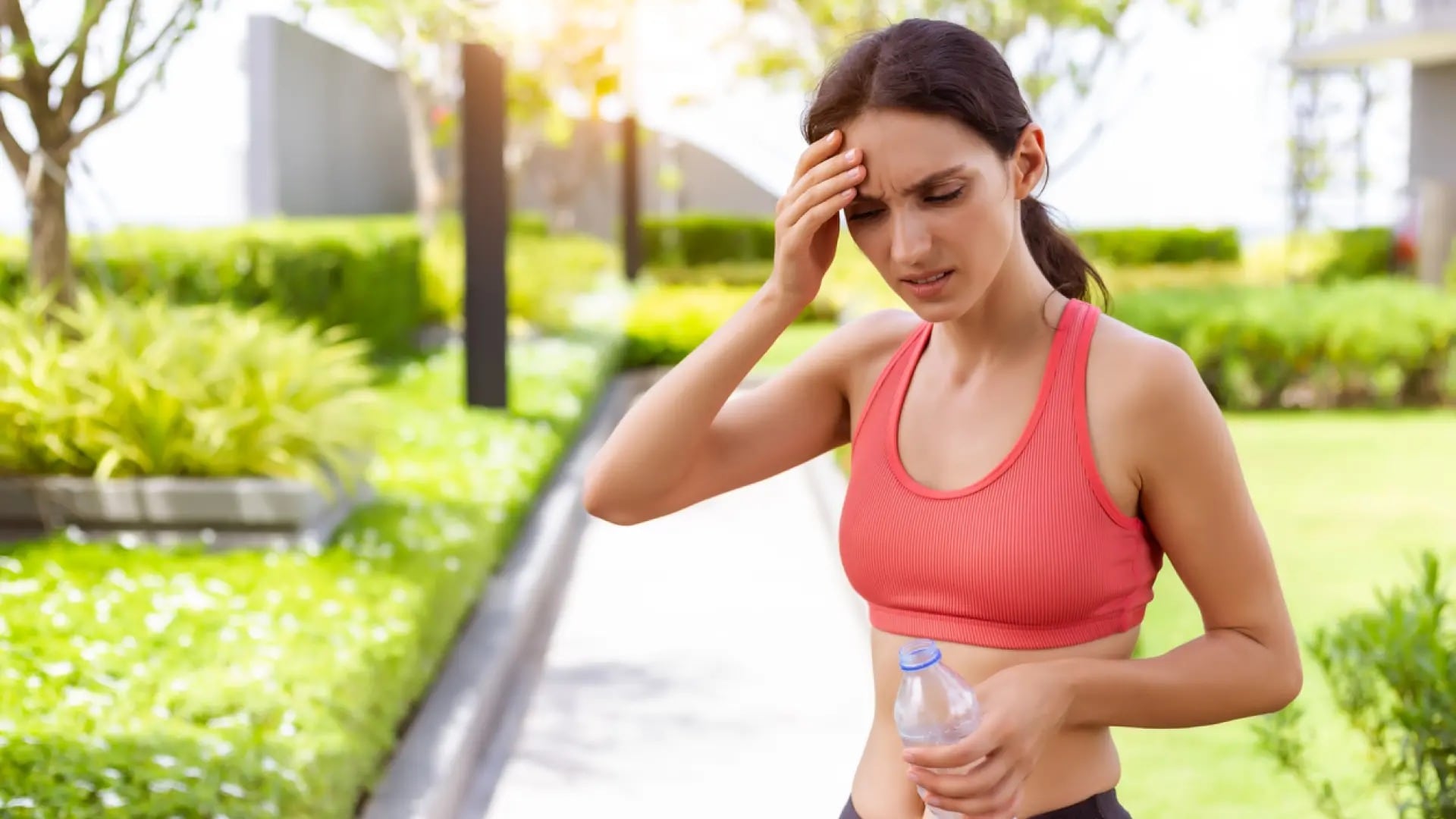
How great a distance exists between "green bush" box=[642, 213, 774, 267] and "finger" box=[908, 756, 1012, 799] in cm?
2868

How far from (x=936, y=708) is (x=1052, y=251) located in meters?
0.70

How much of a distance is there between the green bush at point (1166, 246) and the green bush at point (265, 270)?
16.9 metres

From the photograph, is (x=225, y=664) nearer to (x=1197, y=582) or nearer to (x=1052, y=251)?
(x=1052, y=251)

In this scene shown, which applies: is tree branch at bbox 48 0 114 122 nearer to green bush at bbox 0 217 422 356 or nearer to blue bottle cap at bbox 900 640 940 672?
green bush at bbox 0 217 422 356

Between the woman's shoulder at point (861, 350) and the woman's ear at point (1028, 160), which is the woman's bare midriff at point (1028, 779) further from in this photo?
the woman's ear at point (1028, 160)

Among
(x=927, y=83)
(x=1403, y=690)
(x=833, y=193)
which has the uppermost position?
(x=927, y=83)

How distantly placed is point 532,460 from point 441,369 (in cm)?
383

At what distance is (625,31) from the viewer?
24781mm

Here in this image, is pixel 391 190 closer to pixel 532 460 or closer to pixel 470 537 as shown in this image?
pixel 532 460

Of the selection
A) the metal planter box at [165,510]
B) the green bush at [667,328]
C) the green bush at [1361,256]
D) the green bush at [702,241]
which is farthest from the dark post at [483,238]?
the green bush at [702,241]

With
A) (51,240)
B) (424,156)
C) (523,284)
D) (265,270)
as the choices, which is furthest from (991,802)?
(424,156)

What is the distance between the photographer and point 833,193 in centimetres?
172

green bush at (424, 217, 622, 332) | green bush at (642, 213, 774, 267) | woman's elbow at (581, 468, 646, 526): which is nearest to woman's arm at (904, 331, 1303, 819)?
woman's elbow at (581, 468, 646, 526)

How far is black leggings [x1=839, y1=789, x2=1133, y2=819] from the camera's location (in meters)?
1.80
